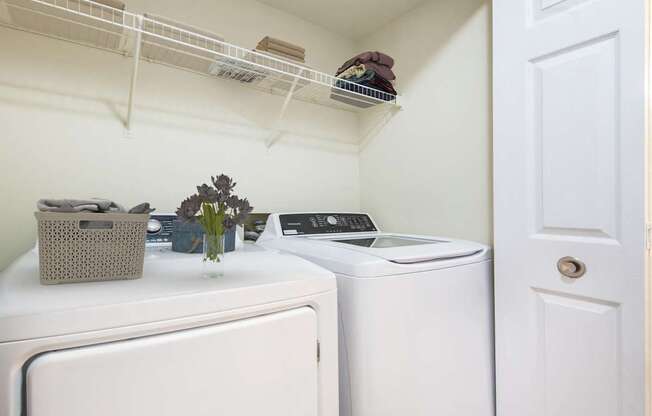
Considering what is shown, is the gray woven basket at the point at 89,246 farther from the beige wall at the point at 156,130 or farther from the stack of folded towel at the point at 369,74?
the stack of folded towel at the point at 369,74

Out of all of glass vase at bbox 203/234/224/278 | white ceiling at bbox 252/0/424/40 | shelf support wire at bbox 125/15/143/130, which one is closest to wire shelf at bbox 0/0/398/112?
shelf support wire at bbox 125/15/143/130

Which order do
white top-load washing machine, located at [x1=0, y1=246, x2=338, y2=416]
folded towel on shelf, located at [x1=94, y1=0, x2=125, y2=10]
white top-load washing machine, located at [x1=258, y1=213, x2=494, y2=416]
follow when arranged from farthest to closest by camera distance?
folded towel on shelf, located at [x1=94, y1=0, x2=125, y2=10]
white top-load washing machine, located at [x1=258, y1=213, x2=494, y2=416]
white top-load washing machine, located at [x1=0, y1=246, x2=338, y2=416]

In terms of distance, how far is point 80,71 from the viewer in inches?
59.3

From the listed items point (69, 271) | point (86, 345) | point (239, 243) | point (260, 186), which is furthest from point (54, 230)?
point (260, 186)

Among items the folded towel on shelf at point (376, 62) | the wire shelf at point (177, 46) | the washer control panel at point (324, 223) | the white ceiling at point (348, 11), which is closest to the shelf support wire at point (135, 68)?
the wire shelf at point (177, 46)

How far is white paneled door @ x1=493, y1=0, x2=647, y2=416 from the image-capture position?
1131mm

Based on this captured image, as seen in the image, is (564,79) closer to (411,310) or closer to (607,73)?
(607,73)

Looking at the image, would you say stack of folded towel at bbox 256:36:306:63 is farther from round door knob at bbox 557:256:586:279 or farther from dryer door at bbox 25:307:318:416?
round door knob at bbox 557:256:586:279

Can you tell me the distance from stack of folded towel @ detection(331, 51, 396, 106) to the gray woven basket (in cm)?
139

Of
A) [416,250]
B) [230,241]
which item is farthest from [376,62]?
[230,241]

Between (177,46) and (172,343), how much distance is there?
1.31 m

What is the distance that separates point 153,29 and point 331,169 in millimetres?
1237

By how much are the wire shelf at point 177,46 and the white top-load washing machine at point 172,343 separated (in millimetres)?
900

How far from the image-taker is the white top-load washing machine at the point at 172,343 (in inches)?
25.7
